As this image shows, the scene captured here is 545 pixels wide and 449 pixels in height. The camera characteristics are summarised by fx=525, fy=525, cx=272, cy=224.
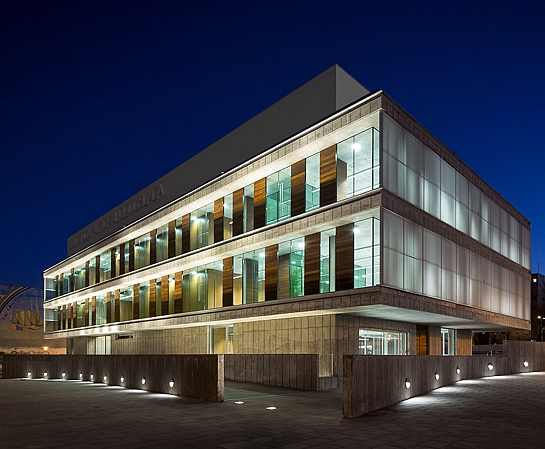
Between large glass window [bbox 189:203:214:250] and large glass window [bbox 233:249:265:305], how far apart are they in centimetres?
421

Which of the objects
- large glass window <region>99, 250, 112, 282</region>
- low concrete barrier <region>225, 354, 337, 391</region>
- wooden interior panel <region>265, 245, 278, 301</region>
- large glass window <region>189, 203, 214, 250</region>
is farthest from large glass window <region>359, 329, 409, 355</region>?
large glass window <region>99, 250, 112, 282</region>

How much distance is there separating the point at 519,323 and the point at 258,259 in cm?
2113

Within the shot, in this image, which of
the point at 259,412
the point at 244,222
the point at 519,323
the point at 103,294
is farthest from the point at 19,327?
the point at 259,412

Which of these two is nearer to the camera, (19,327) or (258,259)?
(258,259)

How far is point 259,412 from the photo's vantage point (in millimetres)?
15828

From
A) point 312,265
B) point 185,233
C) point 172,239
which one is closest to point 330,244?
point 312,265

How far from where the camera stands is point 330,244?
27.1 metres

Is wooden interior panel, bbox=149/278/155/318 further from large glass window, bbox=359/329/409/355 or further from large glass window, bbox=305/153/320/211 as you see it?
large glass window, bbox=305/153/320/211

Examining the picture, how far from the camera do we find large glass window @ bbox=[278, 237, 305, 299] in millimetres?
28000

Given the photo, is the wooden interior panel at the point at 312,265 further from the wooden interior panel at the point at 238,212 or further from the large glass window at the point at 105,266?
the large glass window at the point at 105,266

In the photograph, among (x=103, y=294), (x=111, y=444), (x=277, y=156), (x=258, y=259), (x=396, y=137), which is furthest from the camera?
(x=103, y=294)

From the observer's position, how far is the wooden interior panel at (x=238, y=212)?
32656mm

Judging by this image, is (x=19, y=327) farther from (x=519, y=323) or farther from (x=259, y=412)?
(x=259, y=412)

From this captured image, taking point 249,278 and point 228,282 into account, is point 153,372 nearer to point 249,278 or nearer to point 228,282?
point 249,278
